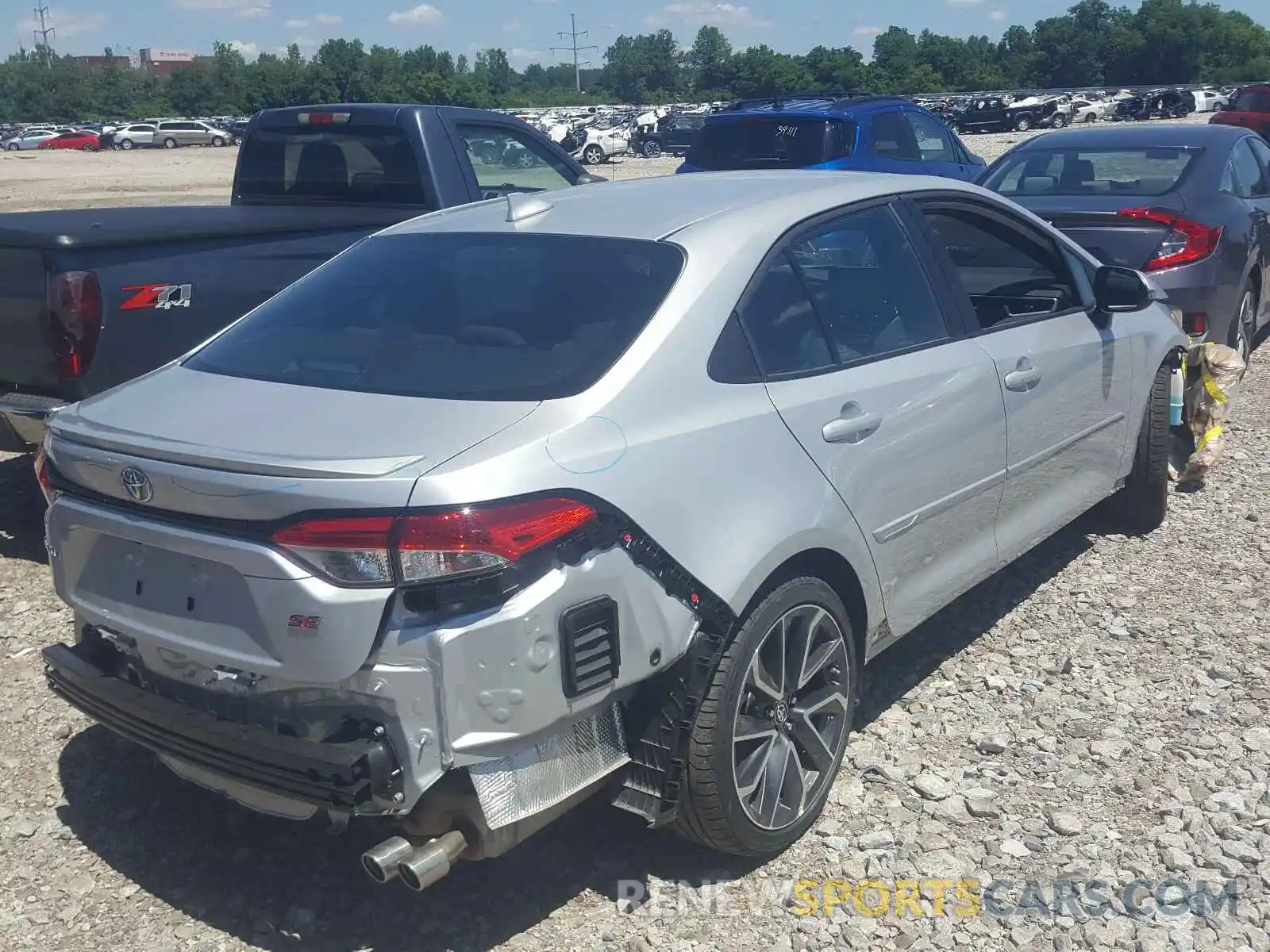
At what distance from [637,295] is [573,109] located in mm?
73348

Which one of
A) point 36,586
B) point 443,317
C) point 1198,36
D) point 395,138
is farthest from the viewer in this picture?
point 1198,36

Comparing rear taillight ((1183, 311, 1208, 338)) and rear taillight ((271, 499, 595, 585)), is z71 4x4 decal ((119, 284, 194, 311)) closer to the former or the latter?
rear taillight ((271, 499, 595, 585))

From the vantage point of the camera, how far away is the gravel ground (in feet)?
10.0

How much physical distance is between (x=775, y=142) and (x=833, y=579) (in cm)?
851

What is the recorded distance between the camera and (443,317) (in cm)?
342

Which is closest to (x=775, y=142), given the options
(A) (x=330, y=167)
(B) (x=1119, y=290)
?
(A) (x=330, y=167)

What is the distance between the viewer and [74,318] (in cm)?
491

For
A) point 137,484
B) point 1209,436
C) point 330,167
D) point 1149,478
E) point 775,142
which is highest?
point 330,167

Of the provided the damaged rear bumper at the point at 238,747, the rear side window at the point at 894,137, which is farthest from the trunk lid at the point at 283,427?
the rear side window at the point at 894,137

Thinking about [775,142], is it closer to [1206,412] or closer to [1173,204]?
[1173,204]

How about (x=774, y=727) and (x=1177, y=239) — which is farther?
(x=1177, y=239)

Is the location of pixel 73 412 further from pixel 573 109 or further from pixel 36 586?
pixel 573 109

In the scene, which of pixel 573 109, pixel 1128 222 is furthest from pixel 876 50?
pixel 1128 222

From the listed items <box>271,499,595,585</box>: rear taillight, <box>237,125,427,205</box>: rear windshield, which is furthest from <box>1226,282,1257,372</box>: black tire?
<box>271,499,595,585</box>: rear taillight
